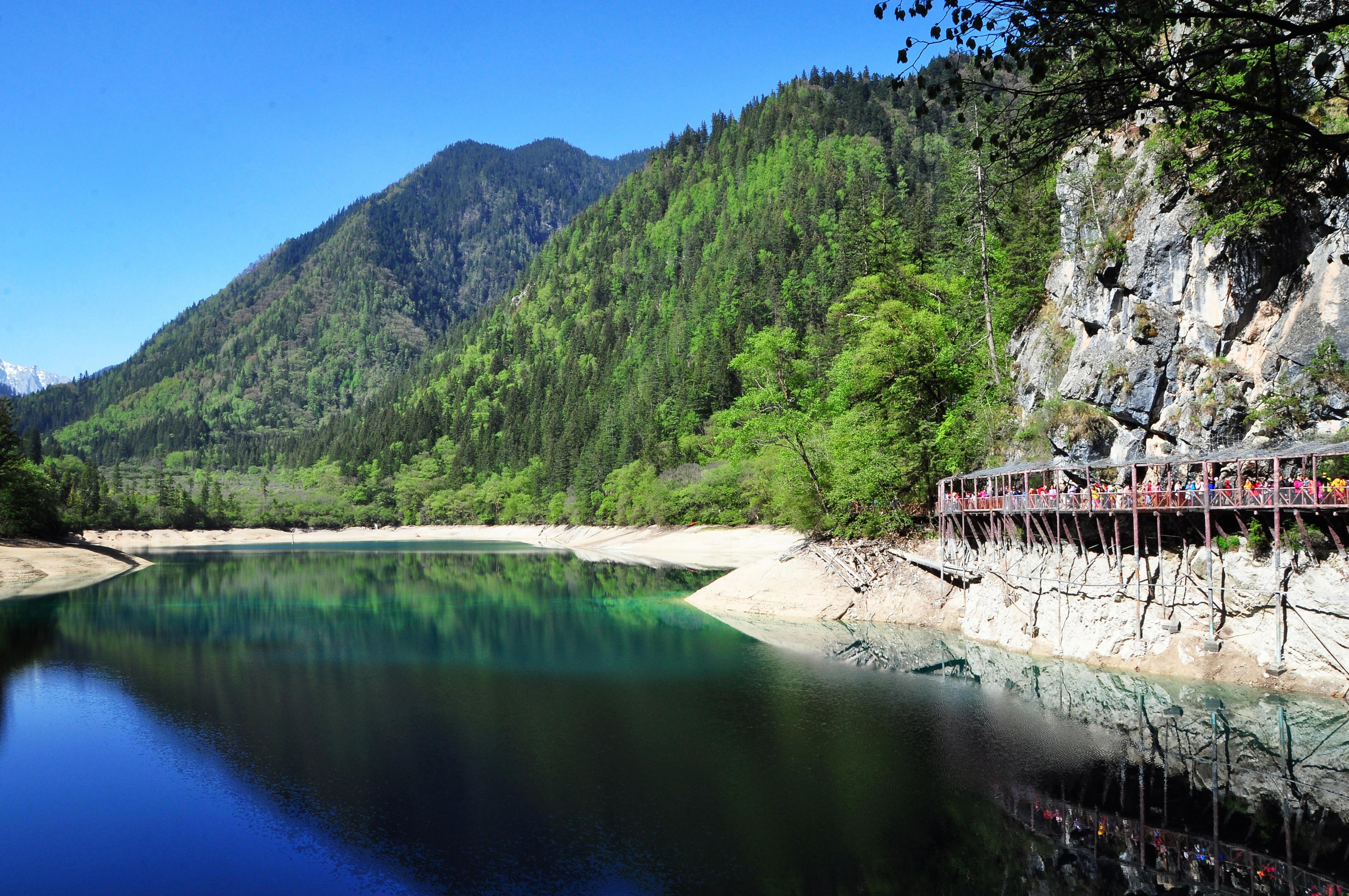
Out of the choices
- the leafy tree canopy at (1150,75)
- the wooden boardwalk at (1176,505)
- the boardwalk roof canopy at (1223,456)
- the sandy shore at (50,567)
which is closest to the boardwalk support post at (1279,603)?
the wooden boardwalk at (1176,505)

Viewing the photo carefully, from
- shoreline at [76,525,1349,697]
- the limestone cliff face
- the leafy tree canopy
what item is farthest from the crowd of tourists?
the leafy tree canopy

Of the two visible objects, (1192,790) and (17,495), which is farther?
(17,495)

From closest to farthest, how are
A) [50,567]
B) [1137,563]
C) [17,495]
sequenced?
[1137,563]
[50,567]
[17,495]

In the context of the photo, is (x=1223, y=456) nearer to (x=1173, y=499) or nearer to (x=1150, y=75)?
(x=1173, y=499)

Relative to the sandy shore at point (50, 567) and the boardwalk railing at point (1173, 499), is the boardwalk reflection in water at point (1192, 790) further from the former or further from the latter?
the sandy shore at point (50, 567)

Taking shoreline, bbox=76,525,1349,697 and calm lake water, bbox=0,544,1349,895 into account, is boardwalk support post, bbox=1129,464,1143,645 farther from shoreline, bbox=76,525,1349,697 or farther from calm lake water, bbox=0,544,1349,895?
calm lake water, bbox=0,544,1349,895

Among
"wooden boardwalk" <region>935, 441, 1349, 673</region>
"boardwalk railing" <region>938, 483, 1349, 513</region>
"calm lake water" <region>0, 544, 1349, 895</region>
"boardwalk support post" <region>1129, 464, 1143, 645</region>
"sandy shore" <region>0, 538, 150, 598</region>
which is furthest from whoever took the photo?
"sandy shore" <region>0, 538, 150, 598</region>

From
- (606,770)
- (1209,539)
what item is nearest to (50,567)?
(606,770)

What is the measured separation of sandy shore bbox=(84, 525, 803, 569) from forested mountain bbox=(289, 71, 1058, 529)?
287 cm

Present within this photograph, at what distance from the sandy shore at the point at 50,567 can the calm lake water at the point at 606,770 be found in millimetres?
38780

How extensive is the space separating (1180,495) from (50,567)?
96.9 metres

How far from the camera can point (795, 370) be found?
279 ft

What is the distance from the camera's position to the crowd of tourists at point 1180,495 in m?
27.0

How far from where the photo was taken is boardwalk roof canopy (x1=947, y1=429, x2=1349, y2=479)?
88.4 feet
